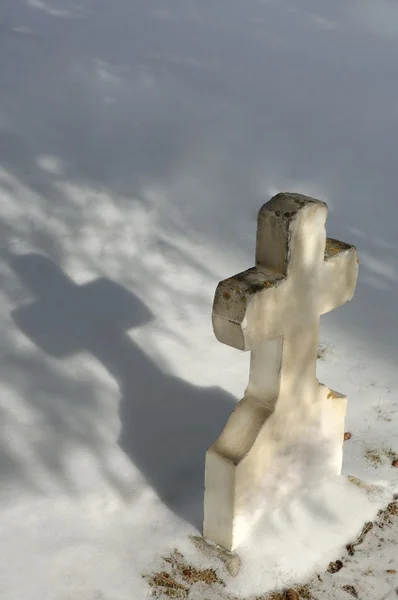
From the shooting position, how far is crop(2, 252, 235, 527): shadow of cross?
219 inches

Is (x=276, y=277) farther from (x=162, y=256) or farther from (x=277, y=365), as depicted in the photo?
(x=162, y=256)

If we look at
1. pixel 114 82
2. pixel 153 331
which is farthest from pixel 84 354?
pixel 114 82

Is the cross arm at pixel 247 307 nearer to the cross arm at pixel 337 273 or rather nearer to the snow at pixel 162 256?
the cross arm at pixel 337 273

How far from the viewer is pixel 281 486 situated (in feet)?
16.9

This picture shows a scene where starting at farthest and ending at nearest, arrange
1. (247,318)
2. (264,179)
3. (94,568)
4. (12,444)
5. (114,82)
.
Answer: (114,82), (264,179), (12,444), (94,568), (247,318)

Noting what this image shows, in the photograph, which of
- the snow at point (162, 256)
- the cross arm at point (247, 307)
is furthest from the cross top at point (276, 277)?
the snow at point (162, 256)

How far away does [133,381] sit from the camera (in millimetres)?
6250

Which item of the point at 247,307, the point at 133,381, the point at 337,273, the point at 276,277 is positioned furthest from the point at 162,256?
the point at 247,307

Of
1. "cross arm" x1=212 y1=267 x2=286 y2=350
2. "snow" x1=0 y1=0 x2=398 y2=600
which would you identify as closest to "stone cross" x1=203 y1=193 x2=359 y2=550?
"cross arm" x1=212 y1=267 x2=286 y2=350

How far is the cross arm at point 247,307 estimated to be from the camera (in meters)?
4.33

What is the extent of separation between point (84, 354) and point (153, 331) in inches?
22.9

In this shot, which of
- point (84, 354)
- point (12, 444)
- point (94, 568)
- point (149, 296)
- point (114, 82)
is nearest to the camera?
point (94, 568)

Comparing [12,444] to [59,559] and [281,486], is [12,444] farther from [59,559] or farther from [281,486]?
[281,486]

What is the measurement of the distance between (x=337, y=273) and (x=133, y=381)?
1.92 metres
